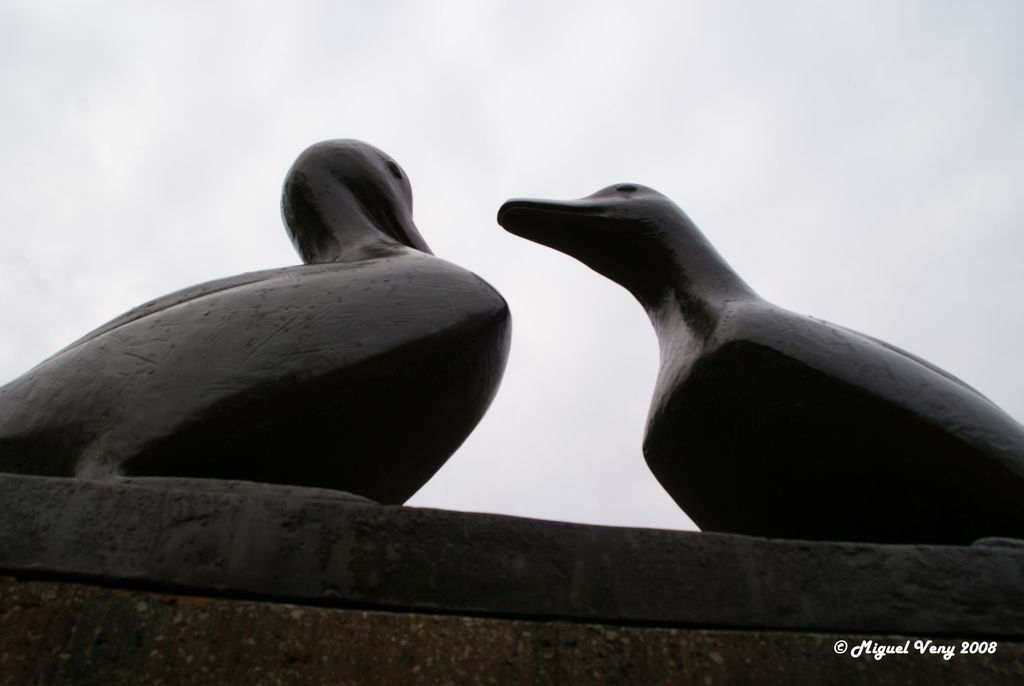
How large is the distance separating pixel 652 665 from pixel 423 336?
110 centimetres

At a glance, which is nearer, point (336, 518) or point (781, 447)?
point (336, 518)

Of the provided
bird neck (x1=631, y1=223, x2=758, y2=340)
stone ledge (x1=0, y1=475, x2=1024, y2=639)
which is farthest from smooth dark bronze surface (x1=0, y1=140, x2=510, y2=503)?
bird neck (x1=631, y1=223, x2=758, y2=340)

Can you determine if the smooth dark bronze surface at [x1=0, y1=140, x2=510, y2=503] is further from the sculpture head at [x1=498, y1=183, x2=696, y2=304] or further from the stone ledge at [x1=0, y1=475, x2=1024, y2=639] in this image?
the sculpture head at [x1=498, y1=183, x2=696, y2=304]

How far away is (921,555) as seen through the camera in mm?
2031

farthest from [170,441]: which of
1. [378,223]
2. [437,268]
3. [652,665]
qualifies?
[378,223]

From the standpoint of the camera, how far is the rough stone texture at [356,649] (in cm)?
163

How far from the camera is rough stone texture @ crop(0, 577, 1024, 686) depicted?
1.63 m

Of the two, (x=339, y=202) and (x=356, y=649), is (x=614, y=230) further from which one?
(x=356, y=649)

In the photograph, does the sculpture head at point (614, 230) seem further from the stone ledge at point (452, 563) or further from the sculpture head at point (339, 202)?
the stone ledge at point (452, 563)

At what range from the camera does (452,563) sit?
5.97ft

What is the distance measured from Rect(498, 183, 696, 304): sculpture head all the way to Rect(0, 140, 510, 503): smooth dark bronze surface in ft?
2.28

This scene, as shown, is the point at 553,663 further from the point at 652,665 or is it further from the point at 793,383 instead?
the point at 793,383

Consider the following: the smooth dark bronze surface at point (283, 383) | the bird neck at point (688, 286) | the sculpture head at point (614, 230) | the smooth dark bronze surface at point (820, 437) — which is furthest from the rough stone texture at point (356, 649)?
the sculpture head at point (614, 230)

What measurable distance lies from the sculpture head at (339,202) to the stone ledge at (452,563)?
158 cm
